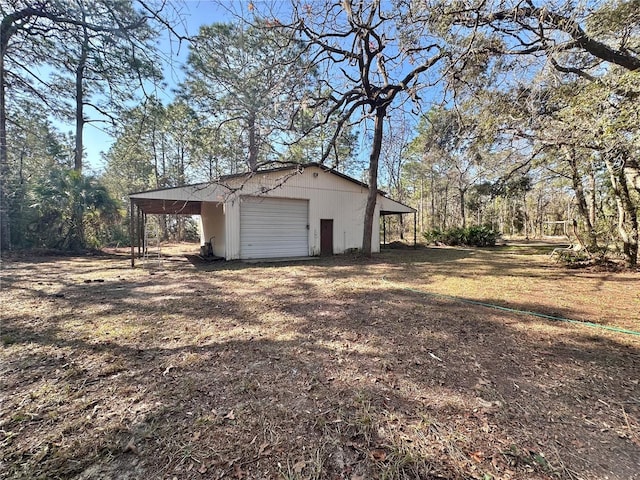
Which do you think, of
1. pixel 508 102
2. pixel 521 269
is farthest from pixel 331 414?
pixel 521 269

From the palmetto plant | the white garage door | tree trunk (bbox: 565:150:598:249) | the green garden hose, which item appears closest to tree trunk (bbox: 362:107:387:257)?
the white garage door

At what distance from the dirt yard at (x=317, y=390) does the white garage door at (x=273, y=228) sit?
6289 mm

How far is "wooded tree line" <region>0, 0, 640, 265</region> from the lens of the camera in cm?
382

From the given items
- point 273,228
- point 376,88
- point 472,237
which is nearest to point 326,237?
point 273,228

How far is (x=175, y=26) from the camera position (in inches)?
103

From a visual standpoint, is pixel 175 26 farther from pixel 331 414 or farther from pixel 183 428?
pixel 331 414

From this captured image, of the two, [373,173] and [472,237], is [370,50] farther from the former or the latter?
[472,237]

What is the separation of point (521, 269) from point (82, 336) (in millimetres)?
10719

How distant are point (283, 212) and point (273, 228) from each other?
0.84m

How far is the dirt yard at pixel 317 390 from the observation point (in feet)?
4.88

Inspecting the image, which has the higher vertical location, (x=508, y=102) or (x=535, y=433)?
(x=508, y=102)

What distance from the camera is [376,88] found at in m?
7.32

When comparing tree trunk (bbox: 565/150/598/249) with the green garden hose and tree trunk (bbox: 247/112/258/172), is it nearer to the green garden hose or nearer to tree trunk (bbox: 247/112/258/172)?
the green garden hose

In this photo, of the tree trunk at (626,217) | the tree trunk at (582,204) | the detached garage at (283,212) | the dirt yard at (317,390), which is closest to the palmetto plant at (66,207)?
the detached garage at (283,212)
